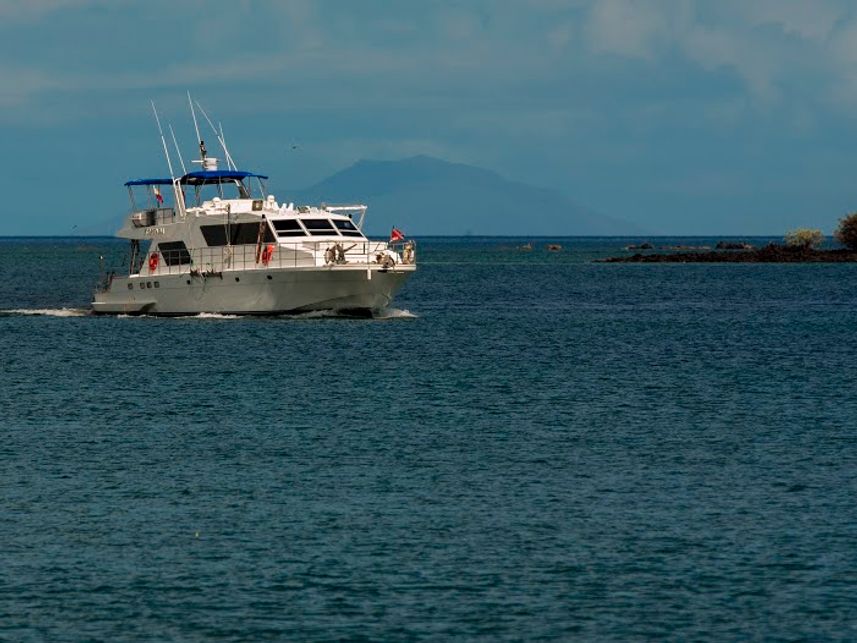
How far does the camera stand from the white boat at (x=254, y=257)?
184 ft

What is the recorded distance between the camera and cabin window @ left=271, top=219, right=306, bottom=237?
2216 inches

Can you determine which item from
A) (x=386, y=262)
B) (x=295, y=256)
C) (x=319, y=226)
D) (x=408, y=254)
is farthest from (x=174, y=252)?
(x=408, y=254)

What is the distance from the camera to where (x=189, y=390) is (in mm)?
40625

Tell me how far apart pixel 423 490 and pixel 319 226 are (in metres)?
31.5

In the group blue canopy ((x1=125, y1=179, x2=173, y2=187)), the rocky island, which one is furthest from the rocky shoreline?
blue canopy ((x1=125, y1=179, x2=173, y2=187))

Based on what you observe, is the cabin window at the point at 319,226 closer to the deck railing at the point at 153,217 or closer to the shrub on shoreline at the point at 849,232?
the deck railing at the point at 153,217

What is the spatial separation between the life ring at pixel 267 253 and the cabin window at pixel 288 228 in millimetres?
564

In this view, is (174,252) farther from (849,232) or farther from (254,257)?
(849,232)

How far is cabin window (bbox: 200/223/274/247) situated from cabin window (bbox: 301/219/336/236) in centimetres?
142

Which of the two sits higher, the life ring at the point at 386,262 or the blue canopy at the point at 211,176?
the blue canopy at the point at 211,176

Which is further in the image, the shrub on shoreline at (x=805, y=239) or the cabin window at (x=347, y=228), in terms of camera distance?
the shrub on shoreline at (x=805, y=239)

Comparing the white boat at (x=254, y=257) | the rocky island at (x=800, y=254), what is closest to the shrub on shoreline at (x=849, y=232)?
the rocky island at (x=800, y=254)

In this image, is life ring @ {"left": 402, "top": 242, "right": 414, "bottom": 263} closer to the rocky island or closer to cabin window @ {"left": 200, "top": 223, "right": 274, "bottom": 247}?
cabin window @ {"left": 200, "top": 223, "right": 274, "bottom": 247}

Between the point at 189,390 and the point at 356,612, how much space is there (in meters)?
22.1
